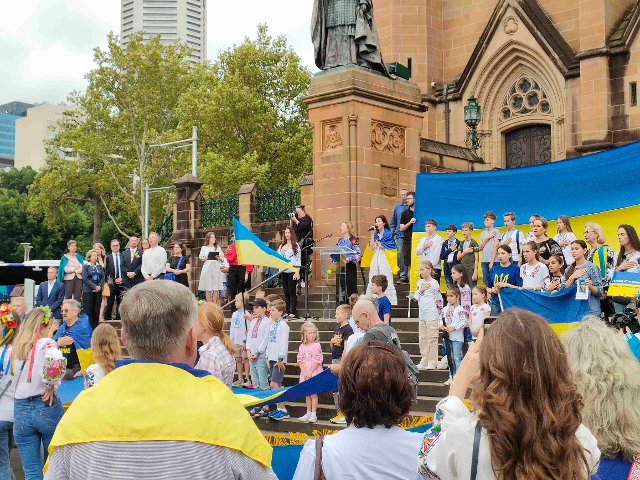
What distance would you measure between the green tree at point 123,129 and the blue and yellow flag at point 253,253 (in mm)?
34762

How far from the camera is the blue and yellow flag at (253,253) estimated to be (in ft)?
48.5

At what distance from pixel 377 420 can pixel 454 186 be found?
12963 millimetres

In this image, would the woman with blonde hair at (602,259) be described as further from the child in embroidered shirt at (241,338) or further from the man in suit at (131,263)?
the man in suit at (131,263)

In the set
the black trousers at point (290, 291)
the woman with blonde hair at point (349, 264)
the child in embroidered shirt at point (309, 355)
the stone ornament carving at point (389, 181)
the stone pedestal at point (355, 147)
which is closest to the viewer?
the child in embroidered shirt at point (309, 355)

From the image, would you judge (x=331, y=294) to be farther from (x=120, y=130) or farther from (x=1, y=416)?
(x=120, y=130)

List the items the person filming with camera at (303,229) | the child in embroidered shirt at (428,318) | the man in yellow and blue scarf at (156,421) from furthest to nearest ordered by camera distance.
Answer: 1. the person filming with camera at (303,229)
2. the child in embroidered shirt at (428,318)
3. the man in yellow and blue scarf at (156,421)

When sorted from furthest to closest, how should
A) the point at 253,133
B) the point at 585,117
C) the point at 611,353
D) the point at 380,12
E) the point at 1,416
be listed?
the point at 253,133 → the point at 380,12 → the point at 585,117 → the point at 1,416 → the point at 611,353

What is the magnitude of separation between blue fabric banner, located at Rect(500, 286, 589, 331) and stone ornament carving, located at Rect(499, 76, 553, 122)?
18697 millimetres

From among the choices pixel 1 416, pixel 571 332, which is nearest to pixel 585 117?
pixel 1 416

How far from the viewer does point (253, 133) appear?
41.9 m

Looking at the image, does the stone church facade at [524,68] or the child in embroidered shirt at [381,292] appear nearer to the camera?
the child in embroidered shirt at [381,292]

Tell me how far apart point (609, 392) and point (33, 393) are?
19.3 ft

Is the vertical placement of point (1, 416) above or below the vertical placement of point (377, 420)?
below

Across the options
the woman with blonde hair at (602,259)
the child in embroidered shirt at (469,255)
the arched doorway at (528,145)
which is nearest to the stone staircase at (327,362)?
the child in embroidered shirt at (469,255)
